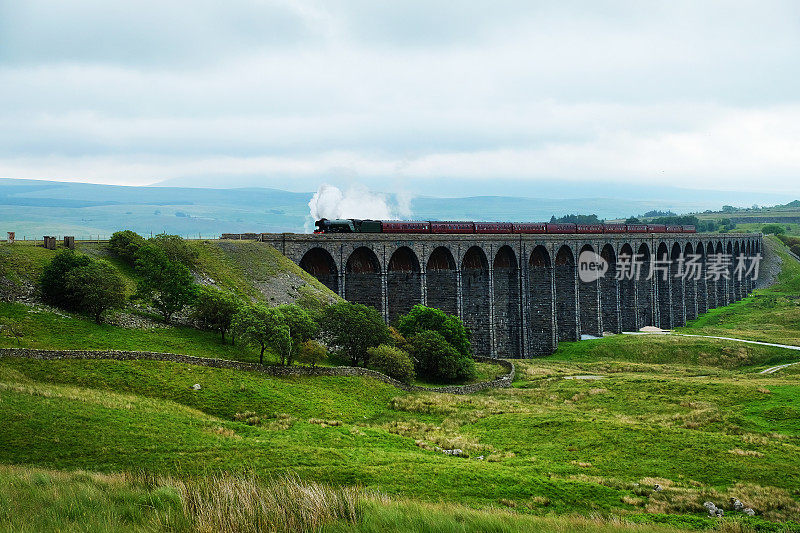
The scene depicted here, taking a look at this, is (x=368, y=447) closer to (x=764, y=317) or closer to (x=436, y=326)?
(x=436, y=326)

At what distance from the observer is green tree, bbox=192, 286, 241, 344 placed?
4669 cm

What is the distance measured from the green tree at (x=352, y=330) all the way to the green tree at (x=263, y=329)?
6352mm

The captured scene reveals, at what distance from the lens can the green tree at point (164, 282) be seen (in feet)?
156

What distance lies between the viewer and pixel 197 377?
37781 millimetres

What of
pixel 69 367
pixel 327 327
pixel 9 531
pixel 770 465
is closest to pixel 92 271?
pixel 69 367

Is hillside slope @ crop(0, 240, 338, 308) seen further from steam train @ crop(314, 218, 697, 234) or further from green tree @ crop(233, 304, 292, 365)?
green tree @ crop(233, 304, 292, 365)

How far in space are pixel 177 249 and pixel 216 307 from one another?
1019 cm

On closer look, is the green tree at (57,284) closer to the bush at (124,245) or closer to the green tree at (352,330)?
the bush at (124,245)

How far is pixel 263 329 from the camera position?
43000mm

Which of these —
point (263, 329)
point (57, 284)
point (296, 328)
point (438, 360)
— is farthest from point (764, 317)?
point (57, 284)

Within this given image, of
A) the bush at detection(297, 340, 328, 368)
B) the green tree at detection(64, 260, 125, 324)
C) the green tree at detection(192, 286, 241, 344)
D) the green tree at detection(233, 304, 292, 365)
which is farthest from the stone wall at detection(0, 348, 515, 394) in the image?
the green tree at detection(64, 260, 125, 324)

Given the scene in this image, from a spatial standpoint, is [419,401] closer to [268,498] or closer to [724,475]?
[724,475]

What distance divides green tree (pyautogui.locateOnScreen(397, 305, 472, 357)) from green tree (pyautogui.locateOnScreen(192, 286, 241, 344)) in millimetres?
17276

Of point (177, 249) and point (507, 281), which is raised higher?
point (177, 249)
